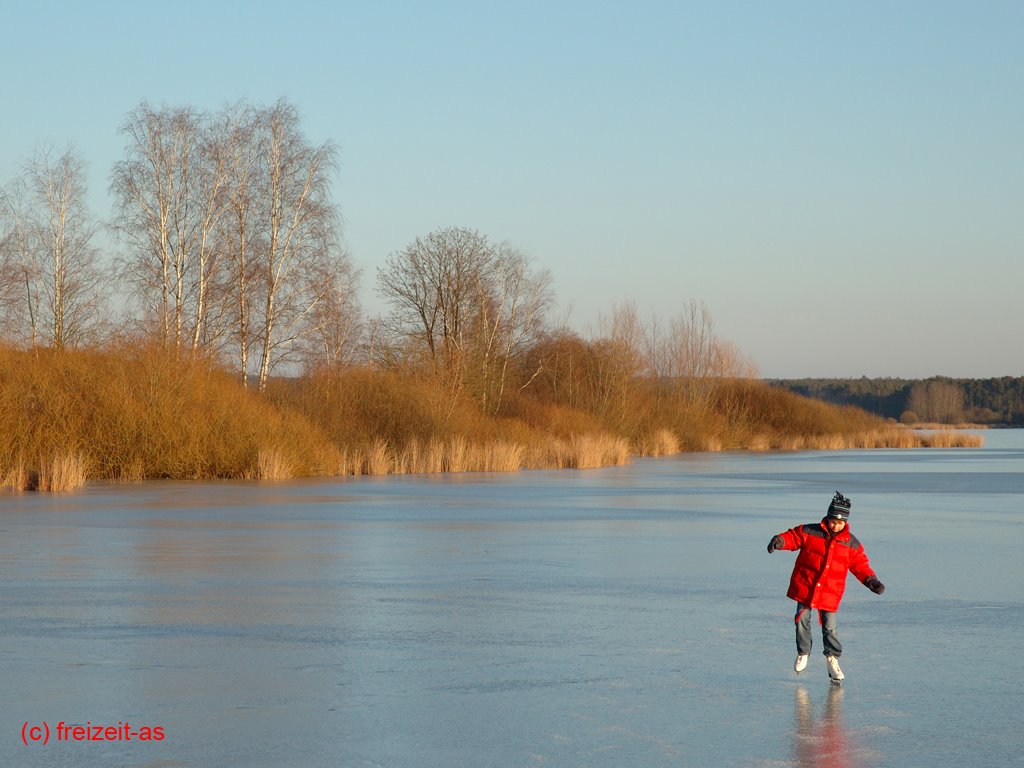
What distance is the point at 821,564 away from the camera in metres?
7.47

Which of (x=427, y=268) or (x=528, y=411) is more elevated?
(x=427, y=268)

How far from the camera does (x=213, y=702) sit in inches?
264

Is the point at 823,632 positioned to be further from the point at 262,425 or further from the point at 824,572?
the point at 262,425

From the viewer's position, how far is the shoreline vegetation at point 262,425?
28016 mm

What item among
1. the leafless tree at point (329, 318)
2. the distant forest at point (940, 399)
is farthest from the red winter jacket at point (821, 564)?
the distant forest at point (940, 399)

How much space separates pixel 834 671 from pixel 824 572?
532 mm

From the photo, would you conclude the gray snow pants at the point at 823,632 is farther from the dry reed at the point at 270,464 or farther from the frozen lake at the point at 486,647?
the dry reed at the point at 270,464

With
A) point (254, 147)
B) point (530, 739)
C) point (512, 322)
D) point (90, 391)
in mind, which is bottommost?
point (530, 739)

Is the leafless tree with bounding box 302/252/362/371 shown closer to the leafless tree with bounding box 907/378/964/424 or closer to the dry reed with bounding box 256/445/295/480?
the dry reed with bounding box 256/445/295/480

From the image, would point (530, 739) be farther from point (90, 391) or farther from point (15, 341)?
point (15, 341)

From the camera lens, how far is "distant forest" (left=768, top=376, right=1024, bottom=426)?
143625 millimetres

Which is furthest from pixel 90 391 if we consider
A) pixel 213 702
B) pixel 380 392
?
pixel 213 702

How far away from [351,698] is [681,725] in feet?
5.51

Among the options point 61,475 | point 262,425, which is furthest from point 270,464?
point 61,475
